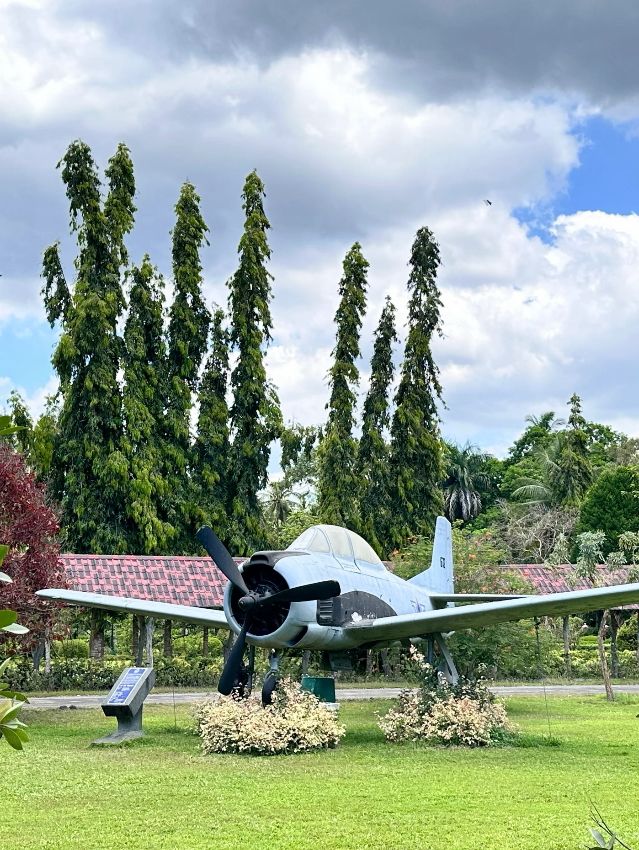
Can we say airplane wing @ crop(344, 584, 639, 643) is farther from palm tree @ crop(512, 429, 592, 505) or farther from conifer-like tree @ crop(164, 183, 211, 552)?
palm tree @ crop(512, 429, 592, 505)

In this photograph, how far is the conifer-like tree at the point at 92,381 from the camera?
33844 millimetres

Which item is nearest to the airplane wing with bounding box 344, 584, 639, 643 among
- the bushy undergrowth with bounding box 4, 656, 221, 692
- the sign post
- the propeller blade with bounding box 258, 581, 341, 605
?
the propeller blade with bounding box 258, 581, 341, 605

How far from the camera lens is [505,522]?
5581 cm

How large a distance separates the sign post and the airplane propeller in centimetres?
169

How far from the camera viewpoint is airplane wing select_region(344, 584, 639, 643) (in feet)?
48.0

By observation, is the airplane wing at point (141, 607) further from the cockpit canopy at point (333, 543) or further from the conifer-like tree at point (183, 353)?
the conifer-like tree at point (183, 353)

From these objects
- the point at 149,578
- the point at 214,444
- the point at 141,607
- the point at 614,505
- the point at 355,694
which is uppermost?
the point at 214,444

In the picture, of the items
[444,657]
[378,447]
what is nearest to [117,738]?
[444,657]

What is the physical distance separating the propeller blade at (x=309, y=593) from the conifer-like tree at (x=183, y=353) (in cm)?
2205

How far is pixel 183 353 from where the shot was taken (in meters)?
36.9

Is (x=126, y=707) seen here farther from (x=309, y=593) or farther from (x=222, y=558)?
(x=309, y=593)

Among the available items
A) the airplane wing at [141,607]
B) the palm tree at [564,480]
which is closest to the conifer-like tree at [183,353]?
the airplane wing at [141,607]

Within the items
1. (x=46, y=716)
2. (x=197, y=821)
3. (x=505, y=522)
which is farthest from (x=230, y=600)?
(x=505, y=522)

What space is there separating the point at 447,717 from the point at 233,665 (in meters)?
3.29
